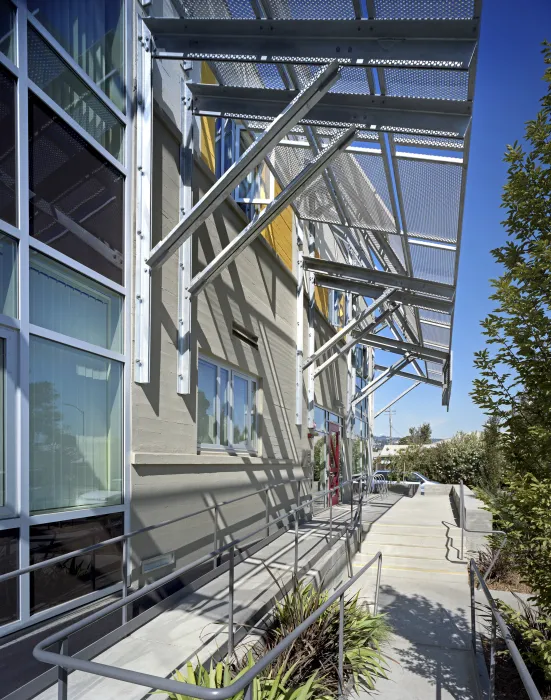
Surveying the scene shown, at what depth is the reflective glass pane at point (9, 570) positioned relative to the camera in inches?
160

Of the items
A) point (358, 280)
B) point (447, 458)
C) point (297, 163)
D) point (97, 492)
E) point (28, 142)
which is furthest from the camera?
point (447, 458)

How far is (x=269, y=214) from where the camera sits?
794 centimetres

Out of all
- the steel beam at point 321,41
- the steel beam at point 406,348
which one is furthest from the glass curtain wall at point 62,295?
the steel beam at point 406,348

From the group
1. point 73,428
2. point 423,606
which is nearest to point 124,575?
point 73,428

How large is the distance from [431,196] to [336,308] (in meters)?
10.2

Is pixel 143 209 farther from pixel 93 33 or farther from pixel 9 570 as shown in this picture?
pixel 9 570

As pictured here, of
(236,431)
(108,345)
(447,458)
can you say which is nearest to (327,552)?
(236,431)

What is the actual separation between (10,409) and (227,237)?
199 inches

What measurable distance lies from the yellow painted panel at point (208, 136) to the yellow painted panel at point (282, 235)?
7.85ft

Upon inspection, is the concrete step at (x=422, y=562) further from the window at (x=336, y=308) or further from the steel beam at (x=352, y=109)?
the window at (x=336, y=308)

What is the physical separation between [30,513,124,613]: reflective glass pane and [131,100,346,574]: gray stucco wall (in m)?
0.37

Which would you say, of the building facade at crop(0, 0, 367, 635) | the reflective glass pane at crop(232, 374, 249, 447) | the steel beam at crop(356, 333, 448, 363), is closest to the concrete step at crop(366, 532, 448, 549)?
the reflective glass pane at crop(232, 374, 249, 447)

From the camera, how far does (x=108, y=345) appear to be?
18.6 ft

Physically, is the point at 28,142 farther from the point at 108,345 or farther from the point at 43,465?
the point at 43,465
